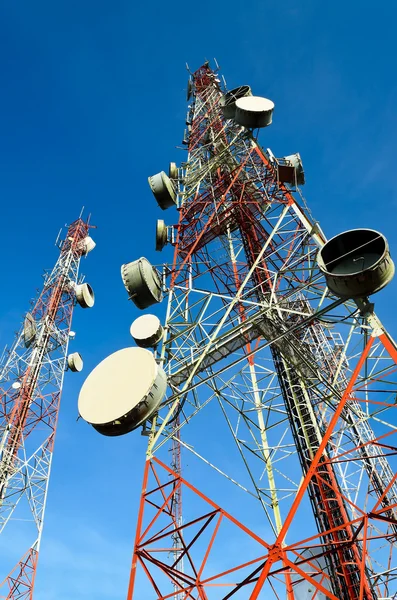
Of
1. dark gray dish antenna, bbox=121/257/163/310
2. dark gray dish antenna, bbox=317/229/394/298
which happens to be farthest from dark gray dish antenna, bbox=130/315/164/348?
dark gray dish antenna, bbox=317/229/394/298

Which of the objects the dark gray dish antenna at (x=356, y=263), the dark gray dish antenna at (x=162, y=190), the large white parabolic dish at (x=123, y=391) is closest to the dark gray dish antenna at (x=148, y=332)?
the large white parabolic dish at (x=123, y=391)

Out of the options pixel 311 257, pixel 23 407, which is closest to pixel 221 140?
pixel 311 257

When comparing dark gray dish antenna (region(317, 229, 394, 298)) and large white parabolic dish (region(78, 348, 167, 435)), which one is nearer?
dark gray dish antenna (region(317, 229, 394, 298))

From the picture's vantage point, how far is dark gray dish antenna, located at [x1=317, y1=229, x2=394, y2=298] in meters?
9.78

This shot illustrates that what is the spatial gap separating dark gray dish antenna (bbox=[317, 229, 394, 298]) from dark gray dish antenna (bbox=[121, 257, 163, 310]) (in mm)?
6545

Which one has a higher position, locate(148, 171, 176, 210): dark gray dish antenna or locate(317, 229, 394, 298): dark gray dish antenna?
locate(148, 171, 176, 210): dark gray dish antenna

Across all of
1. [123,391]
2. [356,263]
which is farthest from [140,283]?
[356,263]

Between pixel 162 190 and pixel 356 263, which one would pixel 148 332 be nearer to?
pixel 356 263

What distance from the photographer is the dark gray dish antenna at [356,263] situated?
978cm

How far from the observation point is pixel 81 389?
12.5 m

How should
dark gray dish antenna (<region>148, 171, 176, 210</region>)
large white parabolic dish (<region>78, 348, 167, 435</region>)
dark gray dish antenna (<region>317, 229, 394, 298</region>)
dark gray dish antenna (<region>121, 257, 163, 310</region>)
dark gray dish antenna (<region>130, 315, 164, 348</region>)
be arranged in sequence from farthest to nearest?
1. dark gray dish antenna (<region>148, 171, 176, 210</region>)
2. dark gray dish antenna (<region>121, 257, 163, 310</region>)
3. dark gray dish antenna (<region>130, 315, 164, 348</region>)
4. large white parabolic dish (<region>78, 348, 167, 435</region>)
5. dark gray dish antenna (<region>317, 229, 394, 298</region>)

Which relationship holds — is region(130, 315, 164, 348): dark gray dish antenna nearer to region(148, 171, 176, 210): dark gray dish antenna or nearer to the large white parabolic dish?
the large white parabolic dish

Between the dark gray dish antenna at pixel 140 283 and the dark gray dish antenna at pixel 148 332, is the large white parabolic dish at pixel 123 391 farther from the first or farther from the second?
the dark gray dish antenna at pixel 140 283

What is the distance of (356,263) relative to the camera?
10.3 meters
